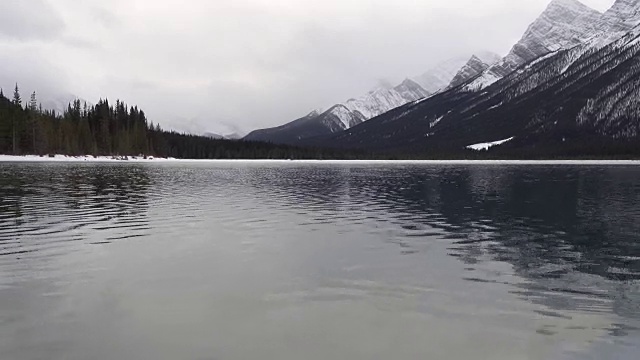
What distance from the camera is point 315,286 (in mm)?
16328

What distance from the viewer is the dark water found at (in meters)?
11.4

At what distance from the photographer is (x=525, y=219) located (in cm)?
3341

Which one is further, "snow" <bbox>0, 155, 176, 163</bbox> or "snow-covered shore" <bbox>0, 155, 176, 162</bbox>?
"snow-covered shore" <bbox>0, 155, 176, 162</bbox>

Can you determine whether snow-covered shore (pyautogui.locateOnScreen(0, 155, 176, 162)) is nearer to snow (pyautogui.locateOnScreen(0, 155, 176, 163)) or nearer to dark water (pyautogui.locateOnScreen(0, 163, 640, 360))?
snow (pyautogui.locateOnScreen(0, 155, 176, 163))

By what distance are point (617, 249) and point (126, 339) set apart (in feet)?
73.2

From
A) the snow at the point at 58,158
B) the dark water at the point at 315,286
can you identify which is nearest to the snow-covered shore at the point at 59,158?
the snow at the point at 58,158

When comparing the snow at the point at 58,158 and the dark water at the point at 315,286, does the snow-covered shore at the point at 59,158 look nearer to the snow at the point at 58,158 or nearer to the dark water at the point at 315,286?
the snow at the point at 58,158

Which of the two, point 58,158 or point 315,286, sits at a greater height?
point 58,158

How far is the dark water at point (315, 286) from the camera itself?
37.2 feet

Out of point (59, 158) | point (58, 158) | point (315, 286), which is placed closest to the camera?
point (315, 286)

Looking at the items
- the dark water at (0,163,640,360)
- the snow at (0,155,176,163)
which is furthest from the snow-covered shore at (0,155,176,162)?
the dark water at (0,163,640,360)

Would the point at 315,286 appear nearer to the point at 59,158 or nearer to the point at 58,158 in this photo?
the point at 58,158

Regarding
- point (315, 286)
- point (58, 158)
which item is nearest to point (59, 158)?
point (58, 158)

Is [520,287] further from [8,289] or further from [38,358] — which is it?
[8,289]
